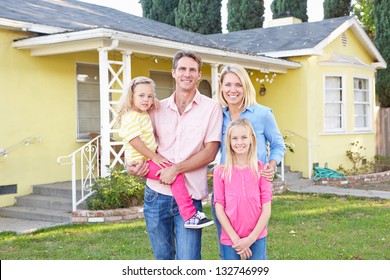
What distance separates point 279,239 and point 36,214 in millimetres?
A: 4048

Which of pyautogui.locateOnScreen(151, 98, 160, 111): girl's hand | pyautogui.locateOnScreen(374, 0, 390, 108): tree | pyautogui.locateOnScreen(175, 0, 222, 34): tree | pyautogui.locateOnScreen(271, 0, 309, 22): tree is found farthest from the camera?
pyautogui.locateOnScreen(271, 0, 309, 22): tree

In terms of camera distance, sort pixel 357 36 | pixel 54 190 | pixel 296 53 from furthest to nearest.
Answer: pixel 357 36, pixel 296 53, pixel 54 190

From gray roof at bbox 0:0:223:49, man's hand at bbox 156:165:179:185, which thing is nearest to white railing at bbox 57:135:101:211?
gray roof at bbox 0:0:223:49

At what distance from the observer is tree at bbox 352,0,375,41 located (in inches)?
1155

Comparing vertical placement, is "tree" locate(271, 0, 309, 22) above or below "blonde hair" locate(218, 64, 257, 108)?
above

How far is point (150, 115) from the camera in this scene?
374cm

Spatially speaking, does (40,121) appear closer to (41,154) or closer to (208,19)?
(41,154)

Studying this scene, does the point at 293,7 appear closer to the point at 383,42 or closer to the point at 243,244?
the point at 383,42

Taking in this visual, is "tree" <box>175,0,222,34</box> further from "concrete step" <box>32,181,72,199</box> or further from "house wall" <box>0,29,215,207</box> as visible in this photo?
"concrete step" <box>32,181,72,199</box>

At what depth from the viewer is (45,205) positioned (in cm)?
920

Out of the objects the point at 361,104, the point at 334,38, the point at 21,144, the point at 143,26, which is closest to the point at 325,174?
the point at 361,104

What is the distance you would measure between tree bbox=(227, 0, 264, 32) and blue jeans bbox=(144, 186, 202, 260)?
21.5 meters

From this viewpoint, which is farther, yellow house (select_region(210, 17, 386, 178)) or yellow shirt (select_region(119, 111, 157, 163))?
yellow house (select_region(210, 17, 386, 178))
